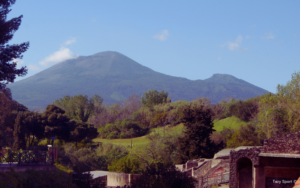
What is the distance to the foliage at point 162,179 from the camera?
44.0 ft

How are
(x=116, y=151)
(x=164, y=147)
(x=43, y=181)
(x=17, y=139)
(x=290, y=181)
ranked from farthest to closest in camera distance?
(x=164, y=147) → (x=116, y=151) → (x=17, y=139) → (x=290, y=181) → (x=43, y=181)

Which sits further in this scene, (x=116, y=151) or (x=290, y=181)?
(x=116, y=151)

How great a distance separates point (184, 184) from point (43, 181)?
6.70m

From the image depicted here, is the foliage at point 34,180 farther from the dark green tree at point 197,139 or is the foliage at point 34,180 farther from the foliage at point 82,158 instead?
the dark green tree at point 197,139

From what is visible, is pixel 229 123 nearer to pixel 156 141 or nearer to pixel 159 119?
pixel 159 119

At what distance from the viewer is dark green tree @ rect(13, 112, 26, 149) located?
35.8 meters

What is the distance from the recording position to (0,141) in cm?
3325

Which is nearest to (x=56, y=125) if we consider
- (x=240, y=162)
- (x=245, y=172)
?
(x=240, y=162)

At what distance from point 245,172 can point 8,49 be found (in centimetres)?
1962

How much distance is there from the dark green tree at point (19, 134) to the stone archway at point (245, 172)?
2429cm

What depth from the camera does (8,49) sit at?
1432 centimetres

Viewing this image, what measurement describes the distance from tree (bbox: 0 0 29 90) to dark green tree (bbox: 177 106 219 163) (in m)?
27.6

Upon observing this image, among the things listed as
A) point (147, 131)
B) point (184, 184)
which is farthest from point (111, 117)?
point (184, 184)

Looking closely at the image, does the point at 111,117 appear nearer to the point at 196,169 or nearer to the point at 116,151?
the point at 116,151
